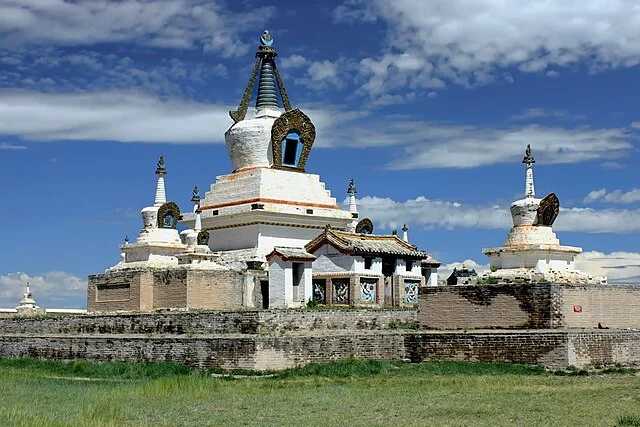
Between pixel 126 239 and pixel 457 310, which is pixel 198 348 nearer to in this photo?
pixel 457 310

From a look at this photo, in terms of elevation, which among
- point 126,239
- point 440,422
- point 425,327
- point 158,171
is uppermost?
point 158,171

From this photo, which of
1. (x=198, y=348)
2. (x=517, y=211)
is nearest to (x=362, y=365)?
(x=198, y=348)

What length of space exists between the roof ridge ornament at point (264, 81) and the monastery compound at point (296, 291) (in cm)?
5

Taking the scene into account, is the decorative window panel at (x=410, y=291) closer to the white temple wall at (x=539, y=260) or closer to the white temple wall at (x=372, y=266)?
the white temple wall at (x=372, y=266)

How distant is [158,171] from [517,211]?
13448 mm

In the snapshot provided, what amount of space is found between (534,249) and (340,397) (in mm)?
16730

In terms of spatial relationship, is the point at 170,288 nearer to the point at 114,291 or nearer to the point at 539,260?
the point at 114,291

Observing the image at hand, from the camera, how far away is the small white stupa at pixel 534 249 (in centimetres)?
2905

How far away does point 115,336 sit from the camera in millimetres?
21703

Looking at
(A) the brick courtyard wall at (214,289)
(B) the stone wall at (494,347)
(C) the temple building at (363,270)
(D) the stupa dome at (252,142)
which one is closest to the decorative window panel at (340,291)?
(C) the temple building at (363,270)

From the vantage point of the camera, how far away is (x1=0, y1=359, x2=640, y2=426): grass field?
1190cm

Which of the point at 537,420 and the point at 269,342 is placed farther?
the point at 269,342

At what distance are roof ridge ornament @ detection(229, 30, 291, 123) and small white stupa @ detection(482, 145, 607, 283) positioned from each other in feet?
29.7

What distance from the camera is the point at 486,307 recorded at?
741 inches
